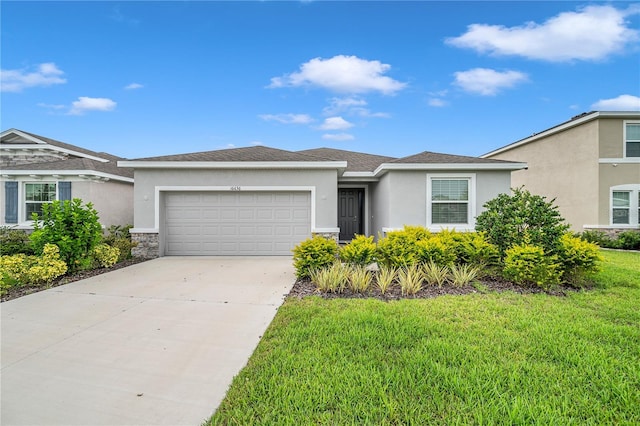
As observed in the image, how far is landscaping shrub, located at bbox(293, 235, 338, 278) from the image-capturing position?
22.1ft

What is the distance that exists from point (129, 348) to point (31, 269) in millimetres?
4871

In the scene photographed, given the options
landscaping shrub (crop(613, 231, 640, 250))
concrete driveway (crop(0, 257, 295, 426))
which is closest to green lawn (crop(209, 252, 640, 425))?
concrete driveway (crop(0, 257, 295, 426))

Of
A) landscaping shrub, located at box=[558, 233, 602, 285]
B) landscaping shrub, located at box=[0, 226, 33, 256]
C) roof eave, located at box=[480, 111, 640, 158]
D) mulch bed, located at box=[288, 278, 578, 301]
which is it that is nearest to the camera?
mulch bed, located at box=[288, 278, 578, 301]

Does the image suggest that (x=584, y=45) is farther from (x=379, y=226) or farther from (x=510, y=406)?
(x=510, y=406)

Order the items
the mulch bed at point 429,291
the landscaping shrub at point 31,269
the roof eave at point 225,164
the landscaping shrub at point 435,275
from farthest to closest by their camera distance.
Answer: the roof eave at point 225,164
the landscaping shrub at point 31,269
the landscaping shrub at point 435,275
the mulch bed at point 429,291

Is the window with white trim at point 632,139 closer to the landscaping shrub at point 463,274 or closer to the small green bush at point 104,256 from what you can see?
the landscaping shrub at point 463,274

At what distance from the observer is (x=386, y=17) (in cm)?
1115

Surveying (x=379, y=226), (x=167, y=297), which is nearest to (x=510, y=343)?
(x=167, y=297)

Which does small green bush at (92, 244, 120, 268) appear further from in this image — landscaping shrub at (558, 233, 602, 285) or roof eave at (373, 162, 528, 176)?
landscaping shrub at (558, 233, 602, 285)

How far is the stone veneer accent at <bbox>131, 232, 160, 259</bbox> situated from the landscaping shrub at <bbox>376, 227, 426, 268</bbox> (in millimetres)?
7622

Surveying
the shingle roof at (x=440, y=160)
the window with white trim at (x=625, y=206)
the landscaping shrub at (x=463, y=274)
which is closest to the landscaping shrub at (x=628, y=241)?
the window with white trim at (x=625, y=206)

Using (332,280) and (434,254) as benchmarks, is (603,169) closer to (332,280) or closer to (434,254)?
(434,254)

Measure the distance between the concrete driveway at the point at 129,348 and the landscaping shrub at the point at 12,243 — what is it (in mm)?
4756

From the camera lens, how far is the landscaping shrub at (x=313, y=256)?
22.1ft
